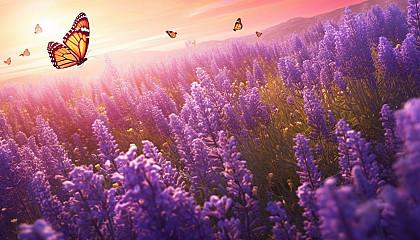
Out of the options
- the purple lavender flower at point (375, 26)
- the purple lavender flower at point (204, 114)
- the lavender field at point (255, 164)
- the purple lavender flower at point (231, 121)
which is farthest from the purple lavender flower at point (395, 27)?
the purple lavender flower at point (204, 114)

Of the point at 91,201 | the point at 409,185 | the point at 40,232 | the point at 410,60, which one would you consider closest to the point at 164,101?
the point at 410,60

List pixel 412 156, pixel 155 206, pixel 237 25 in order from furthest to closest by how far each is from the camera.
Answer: pixel 237 25 → pixel 155 206 → pixel 412 156

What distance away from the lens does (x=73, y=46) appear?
29.8 ft

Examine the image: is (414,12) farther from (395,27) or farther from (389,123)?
(395,27)

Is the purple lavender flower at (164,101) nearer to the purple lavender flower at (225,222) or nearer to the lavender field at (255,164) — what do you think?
the lavender field at (255,164)

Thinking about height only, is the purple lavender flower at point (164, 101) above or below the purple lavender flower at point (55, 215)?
above

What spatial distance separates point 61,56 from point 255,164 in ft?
23.7

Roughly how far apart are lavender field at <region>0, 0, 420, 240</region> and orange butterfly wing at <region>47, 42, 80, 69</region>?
1.64 metres

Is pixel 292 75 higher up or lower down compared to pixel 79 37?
lower down

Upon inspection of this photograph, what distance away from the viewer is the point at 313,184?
306 centimetres

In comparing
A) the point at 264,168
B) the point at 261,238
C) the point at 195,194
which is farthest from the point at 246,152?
the point at 261,238

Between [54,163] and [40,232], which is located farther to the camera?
[54,163]

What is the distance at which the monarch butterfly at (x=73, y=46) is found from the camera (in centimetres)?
827

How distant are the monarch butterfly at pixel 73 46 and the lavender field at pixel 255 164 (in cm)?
165
